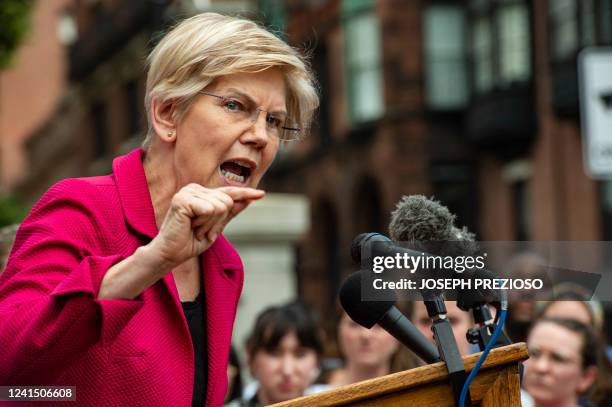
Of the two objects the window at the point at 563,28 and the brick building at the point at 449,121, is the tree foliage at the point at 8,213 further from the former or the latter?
the window at the point at 563,28

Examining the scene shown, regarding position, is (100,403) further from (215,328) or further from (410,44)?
(410,44)

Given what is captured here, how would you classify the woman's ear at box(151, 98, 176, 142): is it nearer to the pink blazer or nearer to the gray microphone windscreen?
the pink blazer

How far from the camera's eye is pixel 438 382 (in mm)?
2834

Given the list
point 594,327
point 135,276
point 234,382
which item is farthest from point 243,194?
point 234,382

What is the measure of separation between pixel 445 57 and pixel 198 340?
86.1ft

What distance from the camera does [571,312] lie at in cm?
650

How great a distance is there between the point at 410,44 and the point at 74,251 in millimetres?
26422

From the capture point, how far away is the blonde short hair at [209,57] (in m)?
3.26

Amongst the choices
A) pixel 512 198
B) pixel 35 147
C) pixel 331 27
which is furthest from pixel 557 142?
pixel 35 147

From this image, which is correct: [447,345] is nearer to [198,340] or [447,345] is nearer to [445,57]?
[198,340]

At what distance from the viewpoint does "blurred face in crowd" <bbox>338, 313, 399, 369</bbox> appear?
701 centimetres

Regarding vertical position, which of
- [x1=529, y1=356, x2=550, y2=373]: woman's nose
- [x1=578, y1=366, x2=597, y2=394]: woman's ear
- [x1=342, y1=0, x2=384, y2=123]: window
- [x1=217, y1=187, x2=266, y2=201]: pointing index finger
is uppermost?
[x1=342, y1=0, x2=384, y2=123]: window

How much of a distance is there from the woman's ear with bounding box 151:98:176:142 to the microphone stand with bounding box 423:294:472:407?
785 mm

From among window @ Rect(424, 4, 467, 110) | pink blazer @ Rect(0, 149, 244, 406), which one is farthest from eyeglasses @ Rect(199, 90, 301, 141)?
window @ Rect(424, 4, 467, 110)
